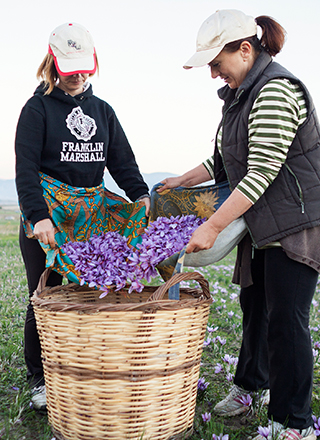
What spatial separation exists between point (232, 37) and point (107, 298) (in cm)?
197

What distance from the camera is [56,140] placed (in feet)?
9.59

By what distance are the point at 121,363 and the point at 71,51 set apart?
1981mm

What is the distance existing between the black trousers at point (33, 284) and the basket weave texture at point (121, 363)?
607mm

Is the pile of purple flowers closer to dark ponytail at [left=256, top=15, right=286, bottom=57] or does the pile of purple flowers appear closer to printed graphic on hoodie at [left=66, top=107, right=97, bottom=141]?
printed graphic on hoodie at [left=66, top=107, right=97, bottom=141]

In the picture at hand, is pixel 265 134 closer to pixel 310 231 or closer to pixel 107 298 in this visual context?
pixel 310 231

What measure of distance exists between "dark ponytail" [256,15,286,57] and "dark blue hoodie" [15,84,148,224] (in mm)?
1265

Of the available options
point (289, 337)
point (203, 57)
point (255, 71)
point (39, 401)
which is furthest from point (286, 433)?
point (203, 57)

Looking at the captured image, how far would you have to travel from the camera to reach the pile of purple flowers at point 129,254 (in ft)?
8.74

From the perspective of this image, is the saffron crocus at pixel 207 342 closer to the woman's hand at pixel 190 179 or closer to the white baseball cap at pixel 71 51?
the woman's hand at pixel 190 179

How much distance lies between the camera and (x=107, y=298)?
3.21 m

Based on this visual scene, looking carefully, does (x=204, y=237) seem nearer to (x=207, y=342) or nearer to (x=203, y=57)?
(x=203, y=57)

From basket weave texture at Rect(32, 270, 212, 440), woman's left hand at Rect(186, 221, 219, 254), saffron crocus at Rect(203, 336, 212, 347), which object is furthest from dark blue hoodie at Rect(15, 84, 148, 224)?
saffron crocus at Rect(203, 336, 212, 347)

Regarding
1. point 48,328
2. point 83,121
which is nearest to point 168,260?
point 48,328

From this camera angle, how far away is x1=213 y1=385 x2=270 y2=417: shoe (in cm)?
296
